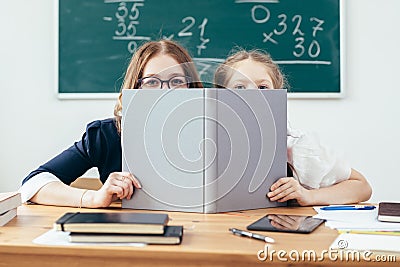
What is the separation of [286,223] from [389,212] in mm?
237

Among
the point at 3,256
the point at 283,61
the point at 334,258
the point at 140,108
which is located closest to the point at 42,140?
the point at 283,61

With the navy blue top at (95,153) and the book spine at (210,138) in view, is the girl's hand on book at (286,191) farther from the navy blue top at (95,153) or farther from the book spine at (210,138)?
the navy blue top at (95,153)

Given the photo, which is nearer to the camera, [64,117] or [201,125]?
[201,125]

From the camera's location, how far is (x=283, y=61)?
2785 millimetres

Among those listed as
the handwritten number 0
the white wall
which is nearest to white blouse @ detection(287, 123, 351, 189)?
the white wall

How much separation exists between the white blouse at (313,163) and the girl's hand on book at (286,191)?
0.33 ft

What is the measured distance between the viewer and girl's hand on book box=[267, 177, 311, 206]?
1435mm

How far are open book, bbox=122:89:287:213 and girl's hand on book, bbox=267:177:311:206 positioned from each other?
0.05 ft

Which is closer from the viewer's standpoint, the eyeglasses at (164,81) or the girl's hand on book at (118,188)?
the girl's hand on book at (118,188)

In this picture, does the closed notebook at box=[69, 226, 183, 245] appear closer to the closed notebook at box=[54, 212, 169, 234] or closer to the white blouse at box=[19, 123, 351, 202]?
the closed notebook at box=[54, 212, 169, 234]

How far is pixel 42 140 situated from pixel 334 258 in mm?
2233

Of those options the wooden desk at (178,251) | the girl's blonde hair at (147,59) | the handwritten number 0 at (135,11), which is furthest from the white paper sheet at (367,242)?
the handwritten number 0 at (135,11)

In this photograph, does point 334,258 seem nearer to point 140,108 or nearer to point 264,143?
point 264,143

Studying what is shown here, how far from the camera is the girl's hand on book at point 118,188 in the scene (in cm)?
139
